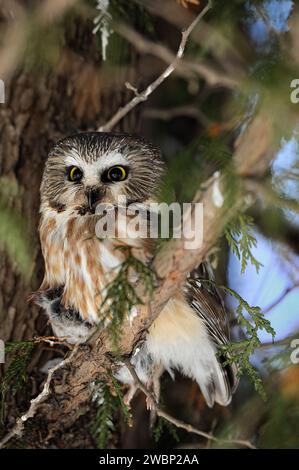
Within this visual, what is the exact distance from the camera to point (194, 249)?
1.72 m

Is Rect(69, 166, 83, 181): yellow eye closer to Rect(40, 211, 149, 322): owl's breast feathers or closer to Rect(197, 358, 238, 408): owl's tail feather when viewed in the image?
Rect(40, 211, 149, 322): owl's breast feathers

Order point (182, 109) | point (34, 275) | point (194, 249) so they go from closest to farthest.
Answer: point (194, 249), point (34, 275), point (182, 109)

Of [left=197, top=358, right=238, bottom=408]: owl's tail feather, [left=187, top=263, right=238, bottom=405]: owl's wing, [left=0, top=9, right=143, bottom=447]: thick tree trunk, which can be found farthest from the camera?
[left=0, top=9, right=143, bottom=447]: thick tree trunk

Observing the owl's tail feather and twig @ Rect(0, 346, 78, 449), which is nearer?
twig @ Rect(0, 346, 78, 449)

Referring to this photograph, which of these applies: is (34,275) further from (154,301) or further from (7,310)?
(154,301)

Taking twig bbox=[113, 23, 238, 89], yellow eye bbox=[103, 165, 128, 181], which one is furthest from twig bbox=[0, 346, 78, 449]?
twig bbox=[113, 23, 238, 89]

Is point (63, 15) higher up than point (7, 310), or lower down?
higher up

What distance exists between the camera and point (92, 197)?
99.9 inches

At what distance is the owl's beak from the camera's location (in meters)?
2.53

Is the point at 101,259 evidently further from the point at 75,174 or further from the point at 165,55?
the point at 165,55
